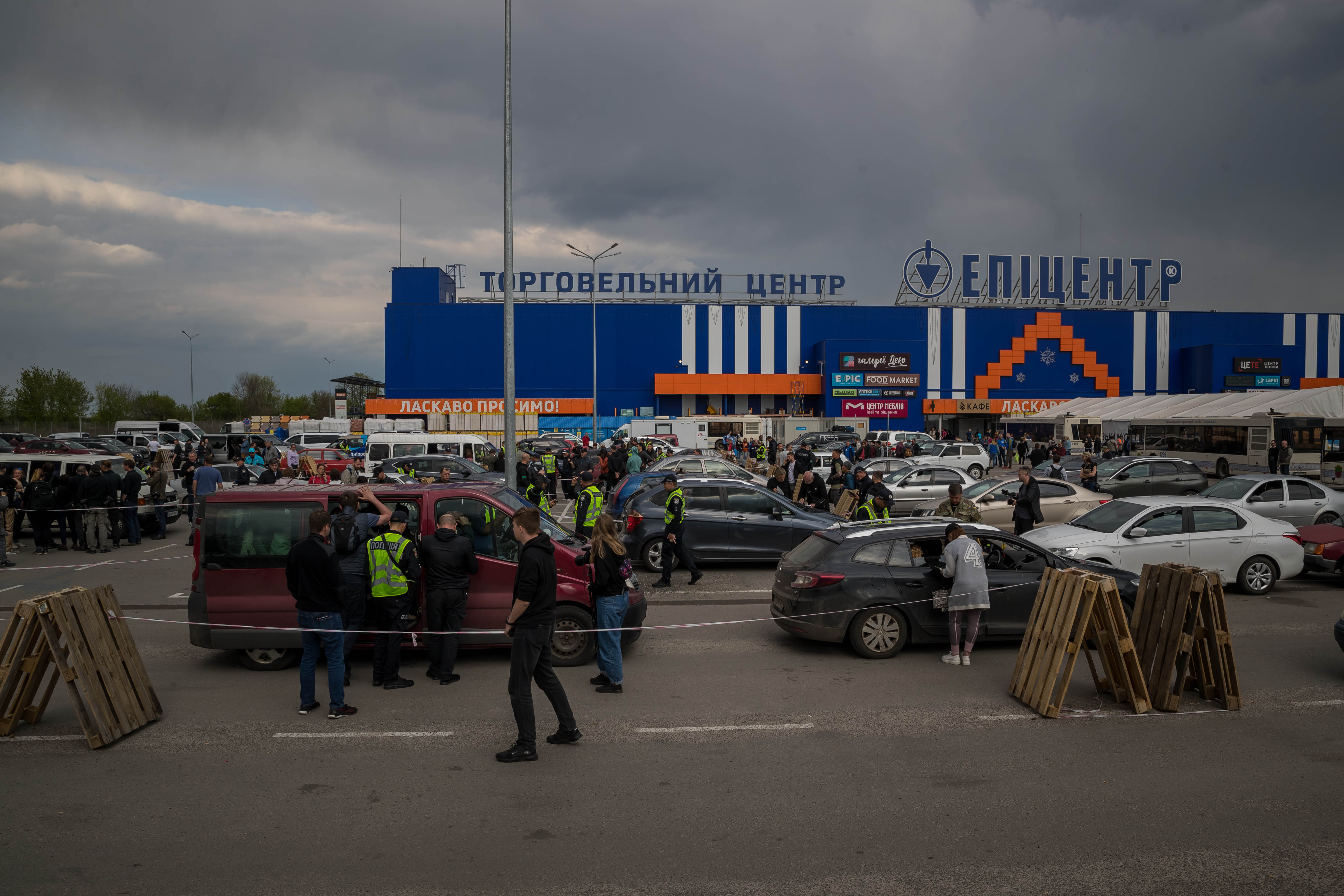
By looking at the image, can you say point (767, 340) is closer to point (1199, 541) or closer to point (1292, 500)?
point (1292, 500)

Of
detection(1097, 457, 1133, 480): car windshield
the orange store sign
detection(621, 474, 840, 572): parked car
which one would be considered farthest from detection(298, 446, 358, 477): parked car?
the orange store sign

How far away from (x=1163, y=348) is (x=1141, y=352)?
6.32ft

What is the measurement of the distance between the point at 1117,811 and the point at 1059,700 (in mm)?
1677

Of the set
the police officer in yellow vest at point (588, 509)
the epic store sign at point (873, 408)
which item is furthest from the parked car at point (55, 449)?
the epic store sign at point (873, 408)

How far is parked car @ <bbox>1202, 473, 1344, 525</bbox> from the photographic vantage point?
14.6 meters

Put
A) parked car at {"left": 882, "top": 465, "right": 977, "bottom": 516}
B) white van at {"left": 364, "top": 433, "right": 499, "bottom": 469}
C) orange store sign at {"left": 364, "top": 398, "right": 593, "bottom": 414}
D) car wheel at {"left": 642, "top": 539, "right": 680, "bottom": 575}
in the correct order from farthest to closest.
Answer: orange store sign at {"left": 364, "top": 398, "right": 593, "bottom": 414} < white van at {"left": 364, "top": 433, "right": 499, "bottom": 469} < parked car at {"left": 882, "top": 465, "right": 977, "bottom": 516} < car wheel at {"left": 642, "top": 539, "right": 680, "bottom": 575}

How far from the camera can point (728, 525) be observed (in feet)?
43.5

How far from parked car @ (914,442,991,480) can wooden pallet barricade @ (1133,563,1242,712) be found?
23441 mm

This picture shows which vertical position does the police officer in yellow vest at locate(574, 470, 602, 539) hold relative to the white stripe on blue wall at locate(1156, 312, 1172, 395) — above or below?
below

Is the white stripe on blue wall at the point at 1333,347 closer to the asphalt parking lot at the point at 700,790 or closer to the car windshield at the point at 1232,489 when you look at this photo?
the car windshield at the point at 1232,489

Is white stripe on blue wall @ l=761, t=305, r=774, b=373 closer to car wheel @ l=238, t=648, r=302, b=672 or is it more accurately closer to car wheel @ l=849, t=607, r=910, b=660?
car wheel @ l=849, t=607, r=910, b=660

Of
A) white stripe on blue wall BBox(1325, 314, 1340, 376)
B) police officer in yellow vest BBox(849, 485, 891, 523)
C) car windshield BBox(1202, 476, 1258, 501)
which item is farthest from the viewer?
white stripe on blue wall BBox(1325, 314, 1340, 376)

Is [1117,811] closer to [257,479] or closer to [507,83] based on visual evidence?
[507,83]

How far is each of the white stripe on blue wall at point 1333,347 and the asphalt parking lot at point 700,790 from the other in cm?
8032
